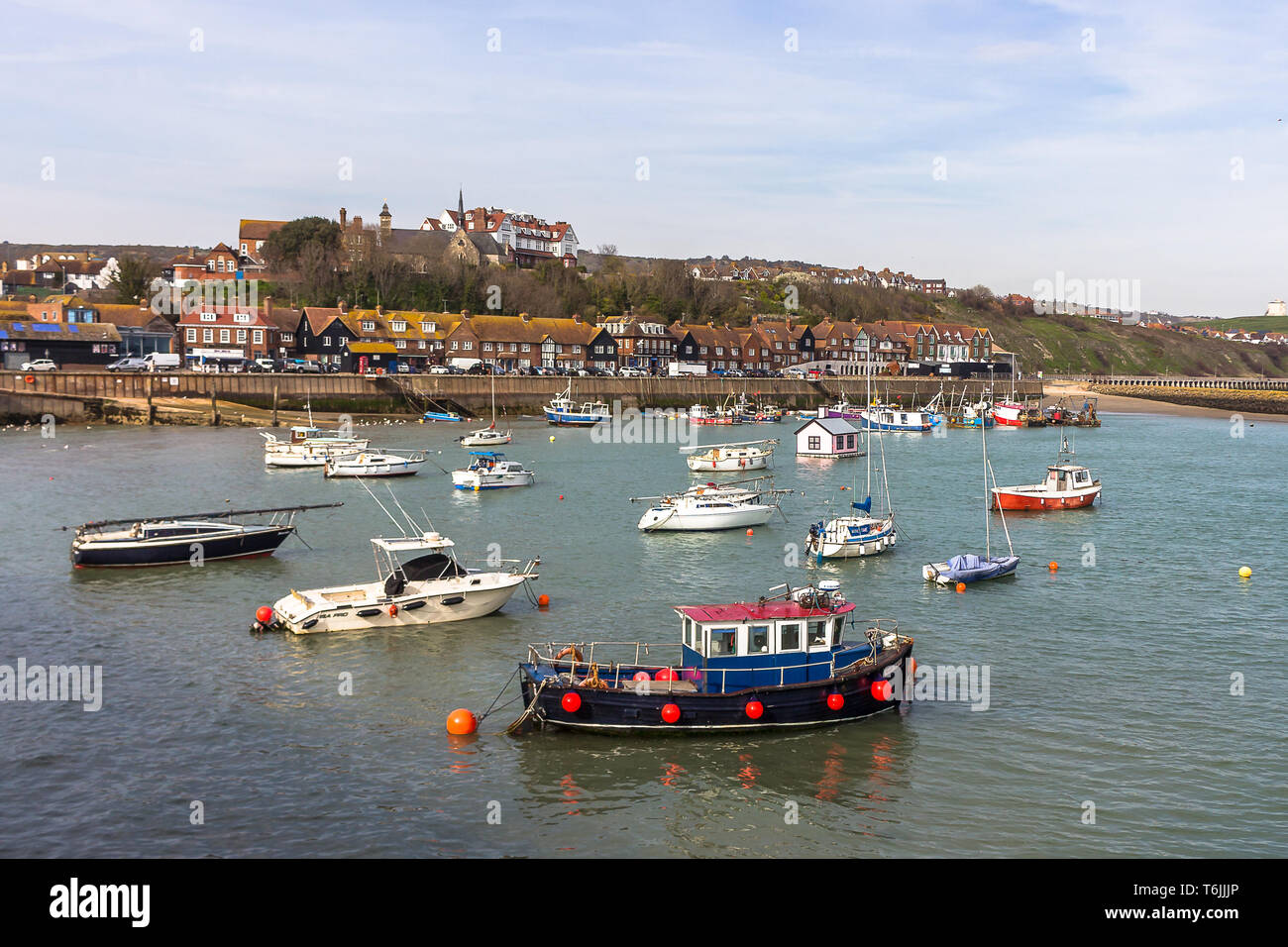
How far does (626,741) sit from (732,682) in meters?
2.71

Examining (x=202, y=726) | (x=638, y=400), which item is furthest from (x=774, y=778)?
(x=638, y=400)

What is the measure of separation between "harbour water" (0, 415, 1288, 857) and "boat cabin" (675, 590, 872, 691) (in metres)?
1.40

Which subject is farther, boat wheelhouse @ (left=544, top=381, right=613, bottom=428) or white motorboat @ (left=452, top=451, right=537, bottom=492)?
boat wheelhouse @ (left=544, top=381, right=613, bottom=428)

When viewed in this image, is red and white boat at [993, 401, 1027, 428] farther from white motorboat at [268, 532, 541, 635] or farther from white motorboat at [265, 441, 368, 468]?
white motorboat at [268, 532, 541, 635]

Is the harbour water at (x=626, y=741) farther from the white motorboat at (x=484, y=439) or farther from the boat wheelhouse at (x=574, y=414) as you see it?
the boat wheelhouse at (x=574, y=414)

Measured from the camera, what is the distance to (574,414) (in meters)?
105

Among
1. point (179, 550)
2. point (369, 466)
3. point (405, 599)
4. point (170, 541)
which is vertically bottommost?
point (405, 599)

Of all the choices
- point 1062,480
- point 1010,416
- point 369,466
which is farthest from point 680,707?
point 1010,416

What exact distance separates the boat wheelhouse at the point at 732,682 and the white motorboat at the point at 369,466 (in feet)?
141

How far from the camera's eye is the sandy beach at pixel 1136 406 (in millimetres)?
144375

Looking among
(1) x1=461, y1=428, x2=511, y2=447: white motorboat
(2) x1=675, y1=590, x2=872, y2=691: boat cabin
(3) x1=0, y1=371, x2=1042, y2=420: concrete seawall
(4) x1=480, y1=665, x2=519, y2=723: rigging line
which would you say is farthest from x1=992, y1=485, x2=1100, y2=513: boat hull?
(3) x1=0, y1=371, x2=1042, y2=420: concrete seawall

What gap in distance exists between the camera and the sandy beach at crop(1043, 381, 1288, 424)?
474ft

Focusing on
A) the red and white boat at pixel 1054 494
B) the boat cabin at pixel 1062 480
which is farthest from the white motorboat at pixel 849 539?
the boat cabin at pixel 1062 480

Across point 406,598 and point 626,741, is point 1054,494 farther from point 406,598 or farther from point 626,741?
point 626,741
